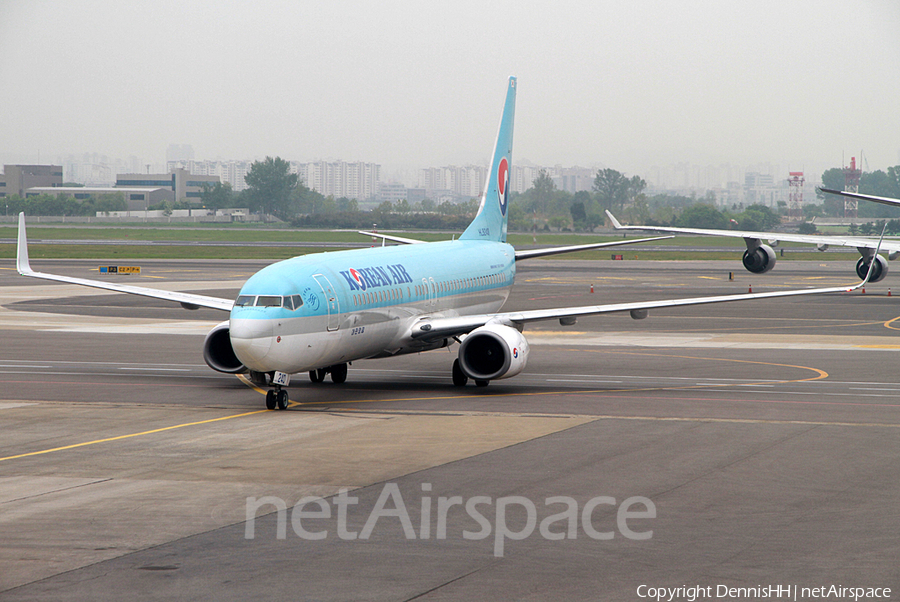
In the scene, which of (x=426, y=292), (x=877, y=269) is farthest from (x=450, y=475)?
(x=877, y=269)

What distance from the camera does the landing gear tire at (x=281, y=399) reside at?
89.5ft

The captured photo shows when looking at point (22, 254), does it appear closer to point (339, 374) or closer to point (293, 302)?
point (339, 374)

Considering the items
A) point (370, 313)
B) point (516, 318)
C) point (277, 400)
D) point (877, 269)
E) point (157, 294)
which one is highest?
point (157, 294)

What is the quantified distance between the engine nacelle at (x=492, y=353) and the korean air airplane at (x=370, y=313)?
0.03m

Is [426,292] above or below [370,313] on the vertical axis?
above

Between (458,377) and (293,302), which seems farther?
(458,377)

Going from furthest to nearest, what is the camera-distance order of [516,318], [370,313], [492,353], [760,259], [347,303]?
[760,259] < [516,318] < [492,353] < [370,313] < [347,303]

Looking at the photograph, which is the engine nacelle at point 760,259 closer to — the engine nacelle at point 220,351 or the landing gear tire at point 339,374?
the landing gear tire at point 339,374

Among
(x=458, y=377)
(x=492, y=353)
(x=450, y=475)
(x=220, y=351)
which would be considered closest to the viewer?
(x=450, y=475)

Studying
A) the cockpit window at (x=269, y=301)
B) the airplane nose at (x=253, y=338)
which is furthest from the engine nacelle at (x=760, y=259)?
the airplane nose at (x=253, y=338)

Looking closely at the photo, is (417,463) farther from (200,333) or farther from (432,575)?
(200,333)

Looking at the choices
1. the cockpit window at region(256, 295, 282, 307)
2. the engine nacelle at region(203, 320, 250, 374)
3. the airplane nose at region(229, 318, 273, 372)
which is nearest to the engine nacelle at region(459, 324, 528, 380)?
the cockpit window at region(256, 295, 282, 307)

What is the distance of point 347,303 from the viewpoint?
28719 mm

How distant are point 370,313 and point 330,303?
206cm
